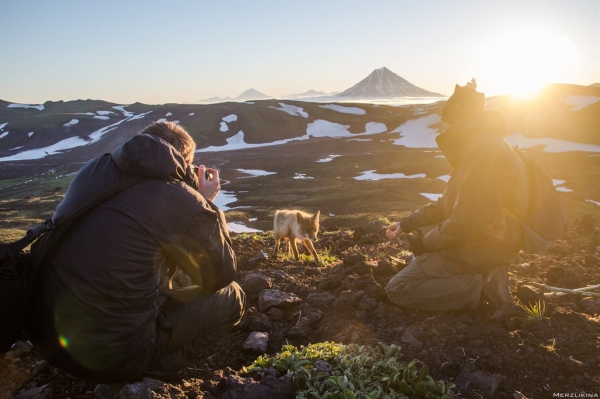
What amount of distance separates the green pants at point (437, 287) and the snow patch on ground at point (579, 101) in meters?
83.5

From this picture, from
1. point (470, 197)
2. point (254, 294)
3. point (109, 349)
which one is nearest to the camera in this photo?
point (109, 349)

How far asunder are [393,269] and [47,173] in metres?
65.0

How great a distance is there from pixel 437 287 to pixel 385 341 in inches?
38.1

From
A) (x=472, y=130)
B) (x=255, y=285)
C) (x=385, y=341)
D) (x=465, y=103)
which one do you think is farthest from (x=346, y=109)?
(x=385, y=341)

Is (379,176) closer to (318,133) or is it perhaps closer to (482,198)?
(482,198)

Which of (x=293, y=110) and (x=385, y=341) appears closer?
(x=385, y=341)

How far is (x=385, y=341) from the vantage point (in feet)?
14.4

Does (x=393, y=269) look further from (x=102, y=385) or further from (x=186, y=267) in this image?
(x=102, y=385)

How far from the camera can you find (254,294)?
580 centimetres

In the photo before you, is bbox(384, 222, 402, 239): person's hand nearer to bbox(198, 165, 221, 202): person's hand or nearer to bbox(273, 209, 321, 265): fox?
bbox(198, 165, 221, 202): person's hand

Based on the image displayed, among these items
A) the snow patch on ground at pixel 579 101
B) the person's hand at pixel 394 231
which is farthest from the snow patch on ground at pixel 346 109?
the person's hand at pixel 394 231

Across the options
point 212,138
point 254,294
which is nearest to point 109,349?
point 254,294

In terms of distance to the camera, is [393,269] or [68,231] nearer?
[68,231]

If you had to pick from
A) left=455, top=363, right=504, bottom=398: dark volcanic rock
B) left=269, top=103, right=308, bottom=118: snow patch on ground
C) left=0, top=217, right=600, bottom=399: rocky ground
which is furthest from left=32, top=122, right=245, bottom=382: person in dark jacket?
left=269, top=103, right=308, bottom=118: snow patch on ground
